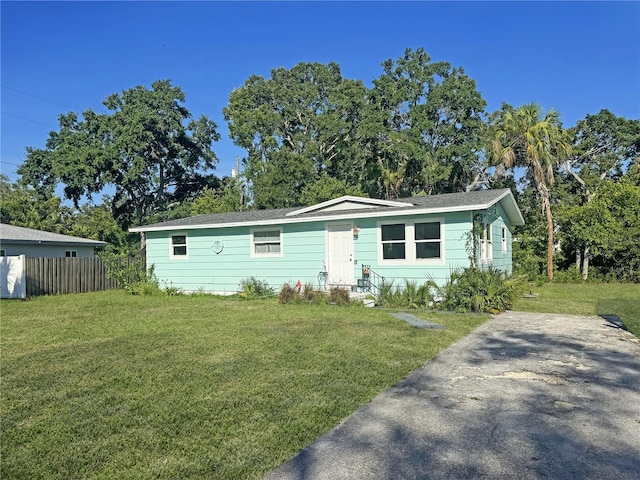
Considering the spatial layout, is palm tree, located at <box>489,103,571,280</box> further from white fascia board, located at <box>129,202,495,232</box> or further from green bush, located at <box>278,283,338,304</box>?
green bush, located at <box>278,283,338,304</box>

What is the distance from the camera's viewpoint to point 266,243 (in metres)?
14.4

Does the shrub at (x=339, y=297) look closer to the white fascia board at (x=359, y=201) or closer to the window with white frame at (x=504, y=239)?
the white fascia board at (x=359, y=201)

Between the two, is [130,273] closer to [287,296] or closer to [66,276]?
[66,276]

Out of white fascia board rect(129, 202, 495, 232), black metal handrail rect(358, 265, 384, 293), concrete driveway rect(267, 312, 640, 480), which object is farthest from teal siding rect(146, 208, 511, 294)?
concrete driveway rect(267, 312, 640, 480)

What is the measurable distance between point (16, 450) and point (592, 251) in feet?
65.2

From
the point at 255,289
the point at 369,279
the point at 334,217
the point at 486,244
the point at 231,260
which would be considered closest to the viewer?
the point at 369,279

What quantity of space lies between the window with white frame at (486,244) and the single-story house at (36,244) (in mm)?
17023

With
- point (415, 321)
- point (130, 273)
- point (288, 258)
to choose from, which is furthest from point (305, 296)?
point (130, 273)

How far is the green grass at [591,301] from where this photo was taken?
977 centimetres

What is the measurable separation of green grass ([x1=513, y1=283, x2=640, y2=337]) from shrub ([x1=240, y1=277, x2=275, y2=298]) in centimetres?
719

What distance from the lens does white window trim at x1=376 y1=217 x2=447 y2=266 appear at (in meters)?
11.4

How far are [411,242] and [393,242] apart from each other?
1.85 ft

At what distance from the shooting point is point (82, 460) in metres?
3.03

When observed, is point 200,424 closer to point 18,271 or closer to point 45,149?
point 18,271
